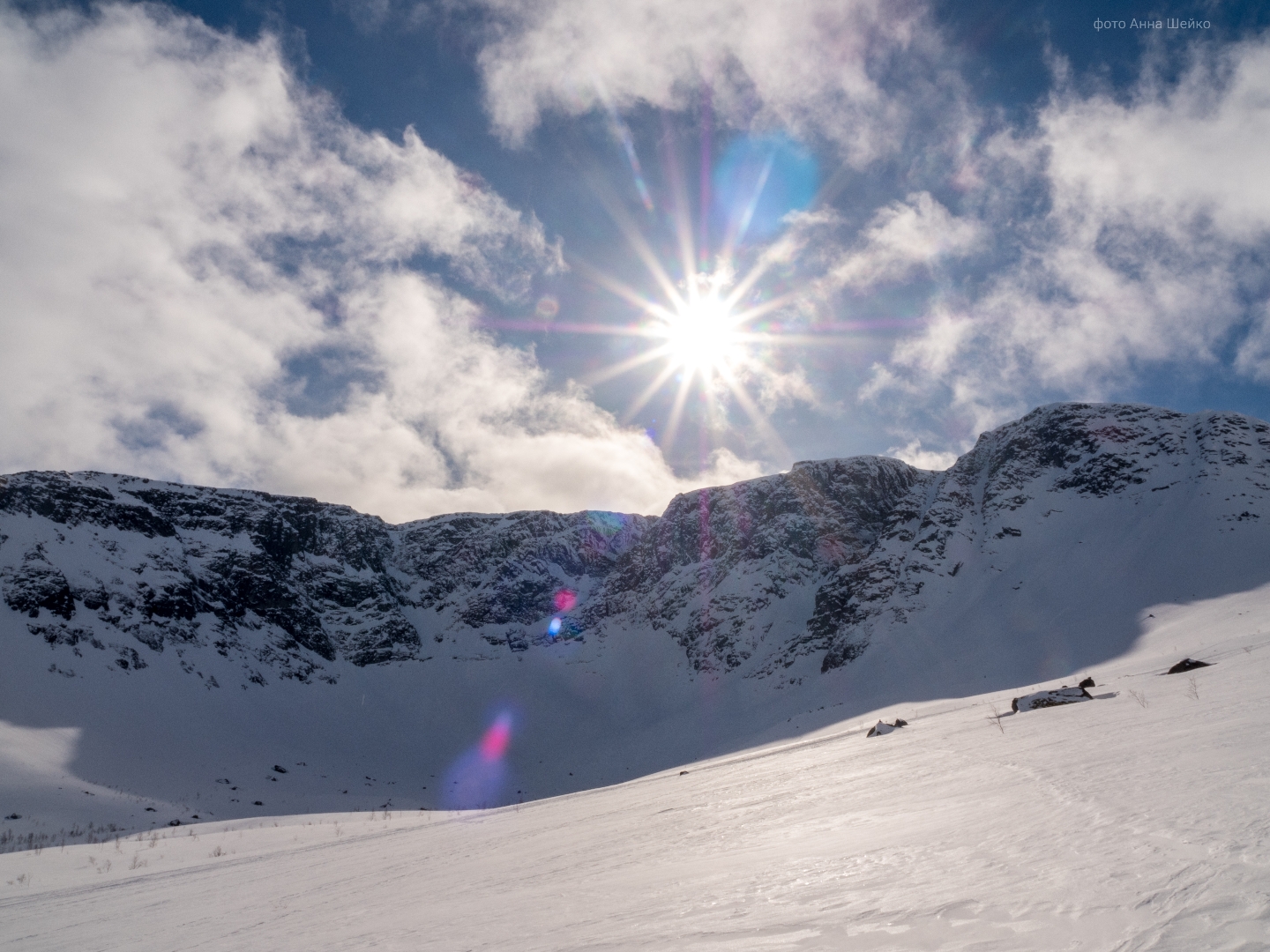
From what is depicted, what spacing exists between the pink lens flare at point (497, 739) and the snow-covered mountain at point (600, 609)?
5.75 feet

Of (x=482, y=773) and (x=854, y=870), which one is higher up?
(x=482, y=773)

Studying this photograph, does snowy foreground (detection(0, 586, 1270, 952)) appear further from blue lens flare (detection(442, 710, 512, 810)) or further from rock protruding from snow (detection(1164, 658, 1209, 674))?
blue lens flare (detection(442, 710, 512, 810))

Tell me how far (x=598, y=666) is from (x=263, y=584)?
194 feet

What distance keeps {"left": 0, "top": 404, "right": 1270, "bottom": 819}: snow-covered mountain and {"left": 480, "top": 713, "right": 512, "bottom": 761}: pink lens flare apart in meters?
1.75

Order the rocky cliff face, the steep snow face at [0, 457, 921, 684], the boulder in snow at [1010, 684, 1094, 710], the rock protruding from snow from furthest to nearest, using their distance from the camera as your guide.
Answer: the steep snow face at [0, 457, 921, 684]
the rocky cliff face
the rock protruding from snow
the boulder in snow at [1010, 684, 1094, 710]

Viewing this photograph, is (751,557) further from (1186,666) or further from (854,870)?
(854,870)

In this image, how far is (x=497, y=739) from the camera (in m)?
99.7

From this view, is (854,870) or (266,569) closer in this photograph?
(854,870)

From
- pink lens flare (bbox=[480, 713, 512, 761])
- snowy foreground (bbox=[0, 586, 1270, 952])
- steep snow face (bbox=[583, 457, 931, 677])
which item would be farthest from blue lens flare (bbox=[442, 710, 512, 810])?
snowy foreground (bbox=[0, 586, 1270, 952])

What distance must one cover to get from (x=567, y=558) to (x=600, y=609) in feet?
68.9

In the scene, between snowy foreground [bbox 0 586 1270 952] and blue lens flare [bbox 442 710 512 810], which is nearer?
snowy foreground [bbox 0 586 1270 952]

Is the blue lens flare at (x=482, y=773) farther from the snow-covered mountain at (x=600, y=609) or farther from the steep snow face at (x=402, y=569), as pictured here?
the steep snow face at (x=402, y=569)

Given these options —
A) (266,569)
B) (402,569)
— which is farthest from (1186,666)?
(402,569)

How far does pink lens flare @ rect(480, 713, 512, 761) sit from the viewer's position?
9512cm
